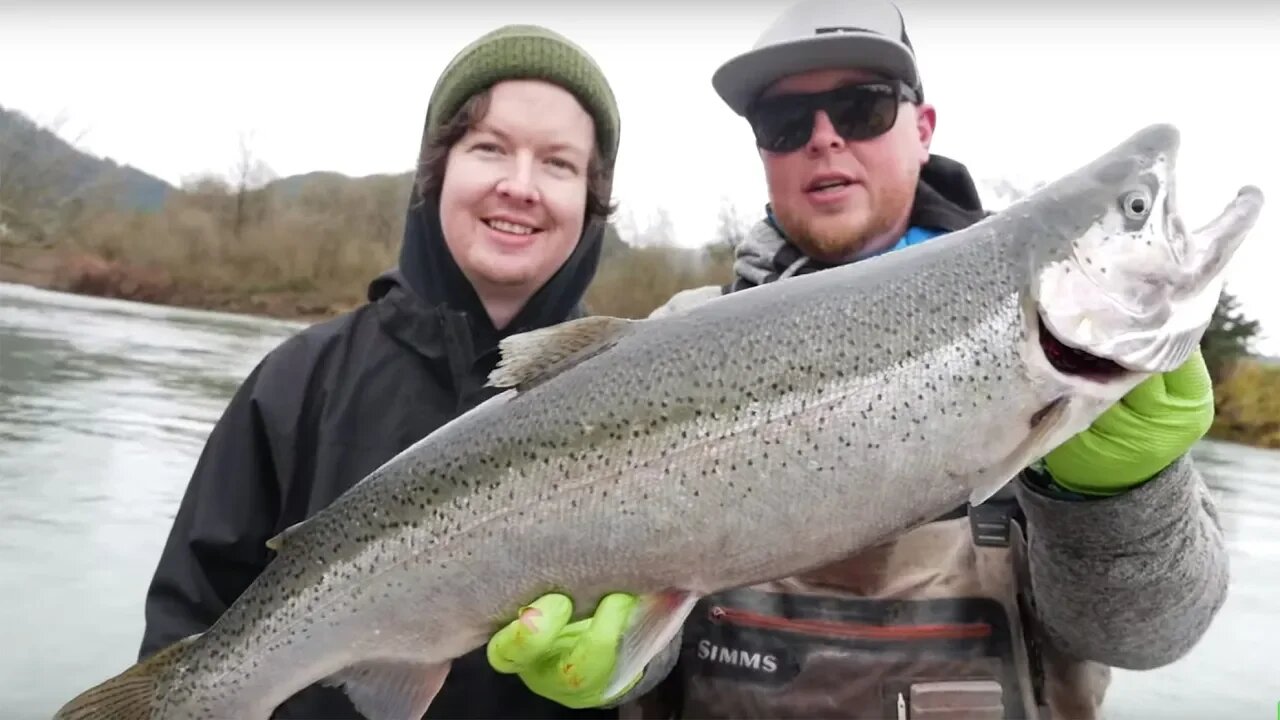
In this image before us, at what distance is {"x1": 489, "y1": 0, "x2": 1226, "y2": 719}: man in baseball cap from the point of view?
1902mm

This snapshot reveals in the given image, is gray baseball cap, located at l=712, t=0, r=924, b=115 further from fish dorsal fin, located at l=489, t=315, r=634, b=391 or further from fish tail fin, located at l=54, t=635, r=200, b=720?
fish tail fin, located at l=54, t=635, r=200, b=720

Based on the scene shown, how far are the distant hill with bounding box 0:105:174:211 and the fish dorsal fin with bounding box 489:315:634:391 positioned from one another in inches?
1330

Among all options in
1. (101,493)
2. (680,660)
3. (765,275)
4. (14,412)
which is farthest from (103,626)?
(14,412)

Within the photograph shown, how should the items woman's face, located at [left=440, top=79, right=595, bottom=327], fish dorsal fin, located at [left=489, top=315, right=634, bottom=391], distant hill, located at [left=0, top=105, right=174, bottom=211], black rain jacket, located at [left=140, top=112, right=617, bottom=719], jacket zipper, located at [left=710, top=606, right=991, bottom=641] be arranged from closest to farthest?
fish dorsal fin, located at [left=489, top=315, right=634, bottom=391]
jacket zipper, located at [left=710, top=606, right=991, bottom=641]
black rain jacket, located at [left=140, top=112, right=617, bottom=719]
woman's face, located at [left=440, top=79, right=595, bottom=327]
distant hill, located at [left=0, top=105, right=174, bottom=211]

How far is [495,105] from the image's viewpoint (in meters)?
2.55

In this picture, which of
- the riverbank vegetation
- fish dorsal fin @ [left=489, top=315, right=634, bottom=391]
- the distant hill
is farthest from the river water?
the distant hill

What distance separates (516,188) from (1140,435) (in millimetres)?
1642

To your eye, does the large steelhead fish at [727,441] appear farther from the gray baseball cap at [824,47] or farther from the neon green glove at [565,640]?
the gray baseball cap at [824,47]

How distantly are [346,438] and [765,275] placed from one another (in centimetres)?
140

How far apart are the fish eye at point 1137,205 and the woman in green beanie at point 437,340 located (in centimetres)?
143

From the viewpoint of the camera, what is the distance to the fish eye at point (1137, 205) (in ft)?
6.00

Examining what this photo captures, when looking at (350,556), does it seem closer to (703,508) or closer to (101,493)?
(703,508)

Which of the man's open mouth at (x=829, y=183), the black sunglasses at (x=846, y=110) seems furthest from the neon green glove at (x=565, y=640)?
the black sunglasses at (x=846, y=110)

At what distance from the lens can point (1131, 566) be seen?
1.92 m
